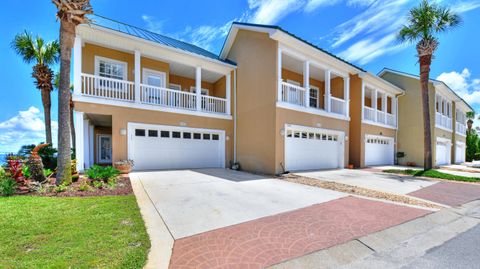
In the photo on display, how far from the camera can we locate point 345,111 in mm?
14367

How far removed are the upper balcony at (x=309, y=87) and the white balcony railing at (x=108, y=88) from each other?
7765 millimetres

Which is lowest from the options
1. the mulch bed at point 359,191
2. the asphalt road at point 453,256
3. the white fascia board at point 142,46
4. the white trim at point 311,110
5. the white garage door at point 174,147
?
the mulch bed at point 359,191

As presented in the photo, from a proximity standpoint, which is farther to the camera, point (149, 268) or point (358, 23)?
point (358, 23)

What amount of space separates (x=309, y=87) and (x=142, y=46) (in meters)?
9.88

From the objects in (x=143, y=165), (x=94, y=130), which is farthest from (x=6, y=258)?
(x=94, y=130)

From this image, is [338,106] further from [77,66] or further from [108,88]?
[77,66]

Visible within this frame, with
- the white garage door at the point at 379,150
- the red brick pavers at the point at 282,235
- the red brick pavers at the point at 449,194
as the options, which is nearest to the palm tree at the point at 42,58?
the red brick pavers at the point at 282,235

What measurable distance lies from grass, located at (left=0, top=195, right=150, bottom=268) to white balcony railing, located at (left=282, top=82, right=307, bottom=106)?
28.6 ft

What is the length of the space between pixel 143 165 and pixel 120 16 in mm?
9883

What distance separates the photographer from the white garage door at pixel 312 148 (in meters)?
11.6

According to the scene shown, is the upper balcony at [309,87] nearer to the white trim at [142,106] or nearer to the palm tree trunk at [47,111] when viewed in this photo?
the white trim at [142,106]

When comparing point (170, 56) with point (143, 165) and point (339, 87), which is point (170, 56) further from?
point (339, 87)

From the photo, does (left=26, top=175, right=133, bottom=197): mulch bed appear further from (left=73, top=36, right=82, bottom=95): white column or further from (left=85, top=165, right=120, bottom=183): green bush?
(left=73, top=36, right=82, bottom=95): white column

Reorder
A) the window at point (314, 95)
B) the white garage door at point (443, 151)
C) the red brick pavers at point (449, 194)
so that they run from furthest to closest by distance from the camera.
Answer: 1. the white garage door at point (443, 151)
2. the window at point (314, 95)
3. the red brick pavers at point (449, 194)
